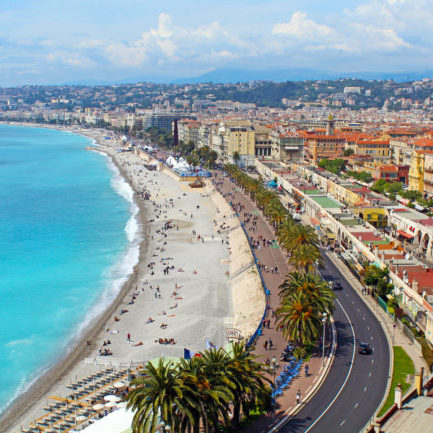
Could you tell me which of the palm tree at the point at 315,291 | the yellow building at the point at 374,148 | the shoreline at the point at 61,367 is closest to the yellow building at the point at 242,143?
the yellow building at the point at 374,148

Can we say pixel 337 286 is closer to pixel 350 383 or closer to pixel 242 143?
pixel 350 383

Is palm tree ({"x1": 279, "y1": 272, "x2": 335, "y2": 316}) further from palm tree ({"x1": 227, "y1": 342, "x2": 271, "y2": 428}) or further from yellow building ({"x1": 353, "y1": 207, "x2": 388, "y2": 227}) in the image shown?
yellow building ({"x1": 353, "y1": 207, "x2": 388, "y2": 227})

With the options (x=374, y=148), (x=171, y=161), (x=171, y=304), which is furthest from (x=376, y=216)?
(x=171, y=161)

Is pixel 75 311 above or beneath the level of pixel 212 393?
beneath

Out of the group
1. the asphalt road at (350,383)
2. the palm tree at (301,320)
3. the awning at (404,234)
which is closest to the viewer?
the asphalt road at (350,383)

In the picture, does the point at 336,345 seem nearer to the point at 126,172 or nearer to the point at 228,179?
the point at 228,179

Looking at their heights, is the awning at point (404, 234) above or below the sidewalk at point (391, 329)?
above

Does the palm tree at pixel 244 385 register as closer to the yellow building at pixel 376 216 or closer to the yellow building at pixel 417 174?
the yellow building at pixel 376 216

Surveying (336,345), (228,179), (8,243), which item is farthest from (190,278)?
(228,179)
